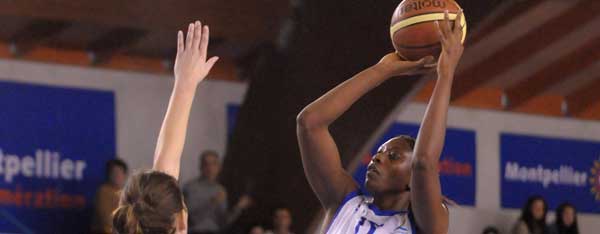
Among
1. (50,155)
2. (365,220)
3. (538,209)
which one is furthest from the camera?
(538,209)

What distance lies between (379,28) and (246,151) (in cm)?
180

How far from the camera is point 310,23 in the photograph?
325 inches

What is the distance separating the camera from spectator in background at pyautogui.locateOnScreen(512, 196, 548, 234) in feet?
34.2

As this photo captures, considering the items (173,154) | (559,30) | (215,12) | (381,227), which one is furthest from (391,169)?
(559,30)

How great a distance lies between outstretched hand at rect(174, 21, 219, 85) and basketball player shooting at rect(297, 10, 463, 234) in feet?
1.39

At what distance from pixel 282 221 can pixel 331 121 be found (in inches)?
198

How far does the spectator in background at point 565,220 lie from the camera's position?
1062cm

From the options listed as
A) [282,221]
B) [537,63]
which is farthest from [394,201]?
[537,63]

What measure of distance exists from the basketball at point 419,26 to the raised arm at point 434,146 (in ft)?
0.92

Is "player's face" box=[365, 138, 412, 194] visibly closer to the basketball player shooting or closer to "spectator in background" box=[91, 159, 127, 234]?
the basketball player shooting

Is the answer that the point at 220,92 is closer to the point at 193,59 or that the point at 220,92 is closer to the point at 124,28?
the point at 124,28

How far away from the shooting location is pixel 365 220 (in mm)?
3816

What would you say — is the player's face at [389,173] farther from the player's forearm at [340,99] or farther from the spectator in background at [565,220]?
the spectator in background at [565,220]

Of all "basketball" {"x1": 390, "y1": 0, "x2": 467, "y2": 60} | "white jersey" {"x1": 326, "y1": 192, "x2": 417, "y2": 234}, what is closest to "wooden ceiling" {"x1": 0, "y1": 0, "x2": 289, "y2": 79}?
"basketball" {"x1": 390, "y1": 0, "x2": 467, "y2": 60}
